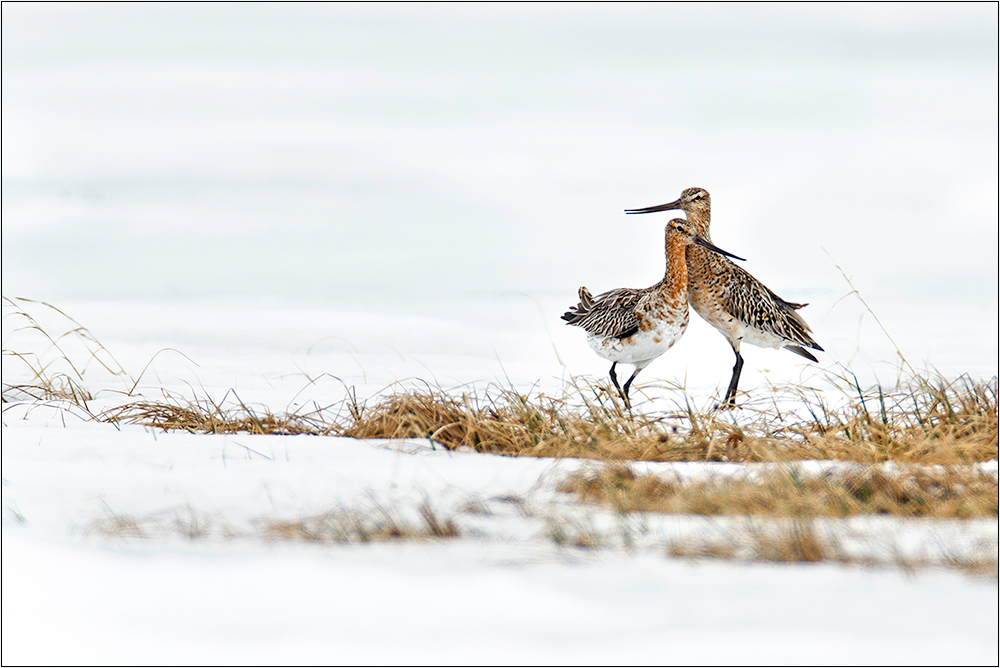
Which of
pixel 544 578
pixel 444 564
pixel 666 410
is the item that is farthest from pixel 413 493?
pixel 666 410

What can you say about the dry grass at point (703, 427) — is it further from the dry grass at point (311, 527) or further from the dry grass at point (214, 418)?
the dry grass at point (311, 527)

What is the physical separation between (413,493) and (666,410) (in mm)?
1807

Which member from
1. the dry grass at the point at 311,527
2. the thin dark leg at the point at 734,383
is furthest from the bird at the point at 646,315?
the dry grass at the point at 311,527

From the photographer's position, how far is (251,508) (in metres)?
3.11

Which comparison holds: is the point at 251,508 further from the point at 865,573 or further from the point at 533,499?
the point at 865,573

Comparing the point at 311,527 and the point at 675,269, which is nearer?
the point at 311,527

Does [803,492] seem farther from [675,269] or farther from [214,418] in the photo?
[214,418]

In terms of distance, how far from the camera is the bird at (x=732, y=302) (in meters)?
5.96

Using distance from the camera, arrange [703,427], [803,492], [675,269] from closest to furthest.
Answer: [803,492] → [703,427] → [675,269]

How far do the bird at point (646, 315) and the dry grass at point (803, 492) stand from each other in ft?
6.16

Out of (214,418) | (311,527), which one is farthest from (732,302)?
(311,527)

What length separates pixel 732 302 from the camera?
5980 millimetres

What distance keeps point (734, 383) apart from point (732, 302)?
58 cm

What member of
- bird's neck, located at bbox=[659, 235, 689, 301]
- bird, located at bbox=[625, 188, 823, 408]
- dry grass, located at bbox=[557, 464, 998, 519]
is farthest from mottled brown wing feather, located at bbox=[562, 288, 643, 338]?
dry grass, located at bbox=[557, 464, 998, 519]
